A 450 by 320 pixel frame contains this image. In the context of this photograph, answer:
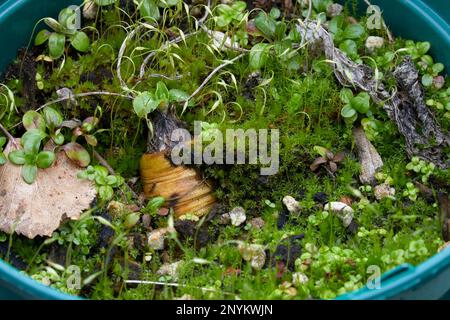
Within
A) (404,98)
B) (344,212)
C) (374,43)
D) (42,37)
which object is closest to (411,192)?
(344,212)

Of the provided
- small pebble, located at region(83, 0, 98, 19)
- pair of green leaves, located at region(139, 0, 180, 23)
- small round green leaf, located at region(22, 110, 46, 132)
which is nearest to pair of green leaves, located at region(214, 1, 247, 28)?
pair of green leaves, located at region(139, 0, 180, 23)

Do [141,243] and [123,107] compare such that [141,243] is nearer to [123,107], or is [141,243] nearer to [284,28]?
[123,107]

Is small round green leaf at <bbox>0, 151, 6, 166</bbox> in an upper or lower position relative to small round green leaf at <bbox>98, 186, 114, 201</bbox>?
lower

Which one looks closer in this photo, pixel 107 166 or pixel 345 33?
pixel 107 166

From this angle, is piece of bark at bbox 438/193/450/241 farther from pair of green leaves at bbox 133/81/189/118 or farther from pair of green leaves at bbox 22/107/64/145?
pair of green leaves at bbox 22/107/64/145

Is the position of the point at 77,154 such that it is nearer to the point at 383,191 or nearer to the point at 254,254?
the point at 254,254
